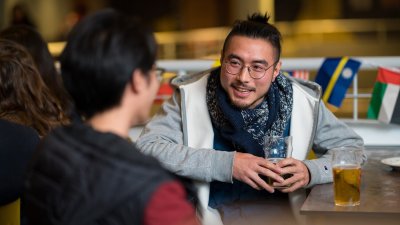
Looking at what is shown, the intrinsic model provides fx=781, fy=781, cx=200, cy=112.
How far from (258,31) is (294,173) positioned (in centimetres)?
46

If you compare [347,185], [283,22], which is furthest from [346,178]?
[283,22]

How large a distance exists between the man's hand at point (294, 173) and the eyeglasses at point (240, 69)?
0.96 feet

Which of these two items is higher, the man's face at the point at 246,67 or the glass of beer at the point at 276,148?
the man's face at the point at 246,67

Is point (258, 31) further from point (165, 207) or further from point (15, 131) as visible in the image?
point (165, 207)

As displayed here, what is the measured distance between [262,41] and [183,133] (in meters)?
0.38

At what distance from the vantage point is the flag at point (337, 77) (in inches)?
137

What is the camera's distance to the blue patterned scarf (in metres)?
2.38

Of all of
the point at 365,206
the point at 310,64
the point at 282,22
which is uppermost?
the point at 365,206

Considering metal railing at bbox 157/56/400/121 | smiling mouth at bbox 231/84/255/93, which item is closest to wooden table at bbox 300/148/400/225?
smiling mouth at bbox 231/84/255/93

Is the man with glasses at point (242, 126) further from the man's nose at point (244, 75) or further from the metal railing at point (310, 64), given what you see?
the metal railing at point (310, 64)

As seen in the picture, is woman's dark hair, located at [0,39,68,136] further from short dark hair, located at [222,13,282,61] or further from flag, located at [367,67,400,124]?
flag, located at [367,67,400,124]

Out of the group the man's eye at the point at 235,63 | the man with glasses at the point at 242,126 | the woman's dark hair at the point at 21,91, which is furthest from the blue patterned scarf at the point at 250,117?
the woman's dark hair at the point at 21,91

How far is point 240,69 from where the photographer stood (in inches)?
93.2

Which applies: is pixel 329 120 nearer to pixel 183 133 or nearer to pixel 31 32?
pixel 183 133
